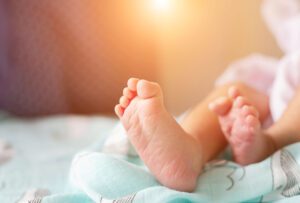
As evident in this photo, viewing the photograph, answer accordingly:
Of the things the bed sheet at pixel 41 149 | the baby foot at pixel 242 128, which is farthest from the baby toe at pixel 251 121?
the bed sheet at pixel 41 149

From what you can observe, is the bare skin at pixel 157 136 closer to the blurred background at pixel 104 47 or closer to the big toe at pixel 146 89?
the big toe at pixel 146 89

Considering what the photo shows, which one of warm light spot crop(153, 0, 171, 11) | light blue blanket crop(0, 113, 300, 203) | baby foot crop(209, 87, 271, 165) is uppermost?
warm light spot crop(153, 0, 171, 11)

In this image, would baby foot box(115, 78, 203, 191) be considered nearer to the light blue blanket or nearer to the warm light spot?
the light blue blanket

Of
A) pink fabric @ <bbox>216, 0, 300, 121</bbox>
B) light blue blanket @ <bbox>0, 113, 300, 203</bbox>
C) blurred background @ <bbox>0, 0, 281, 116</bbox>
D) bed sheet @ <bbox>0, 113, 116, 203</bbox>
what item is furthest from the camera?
blurred background @ <bbox>0, 0, 281, 116</bbox>

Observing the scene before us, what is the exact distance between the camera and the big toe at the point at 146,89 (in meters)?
0.59

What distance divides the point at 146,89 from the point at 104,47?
0.58 meters

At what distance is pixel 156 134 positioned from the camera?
0.59 m

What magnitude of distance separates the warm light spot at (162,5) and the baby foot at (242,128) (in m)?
0.39

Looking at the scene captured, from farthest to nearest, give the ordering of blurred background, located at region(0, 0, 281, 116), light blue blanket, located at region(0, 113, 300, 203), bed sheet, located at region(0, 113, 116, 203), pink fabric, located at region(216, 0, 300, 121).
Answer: blurred background, located at region(0, 0, 281, 116), pink fabric, located at region(216, 0, 300, 121), bed sheet, located at region(0, 113, 116, 203), light blue blanket, located at region(0, 113, 300, 203)

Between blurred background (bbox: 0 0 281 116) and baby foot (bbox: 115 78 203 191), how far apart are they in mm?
400

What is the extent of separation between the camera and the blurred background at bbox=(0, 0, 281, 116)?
1.05 metres

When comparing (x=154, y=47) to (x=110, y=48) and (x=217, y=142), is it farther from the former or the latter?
(x=217, y=142)

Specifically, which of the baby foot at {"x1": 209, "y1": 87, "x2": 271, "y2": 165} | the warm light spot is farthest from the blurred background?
the baby foot at {"x1": 209, "y1": 87, "x2": 271, "y2": 165}

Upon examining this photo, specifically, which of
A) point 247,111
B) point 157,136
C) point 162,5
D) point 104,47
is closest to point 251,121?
point 247,111
